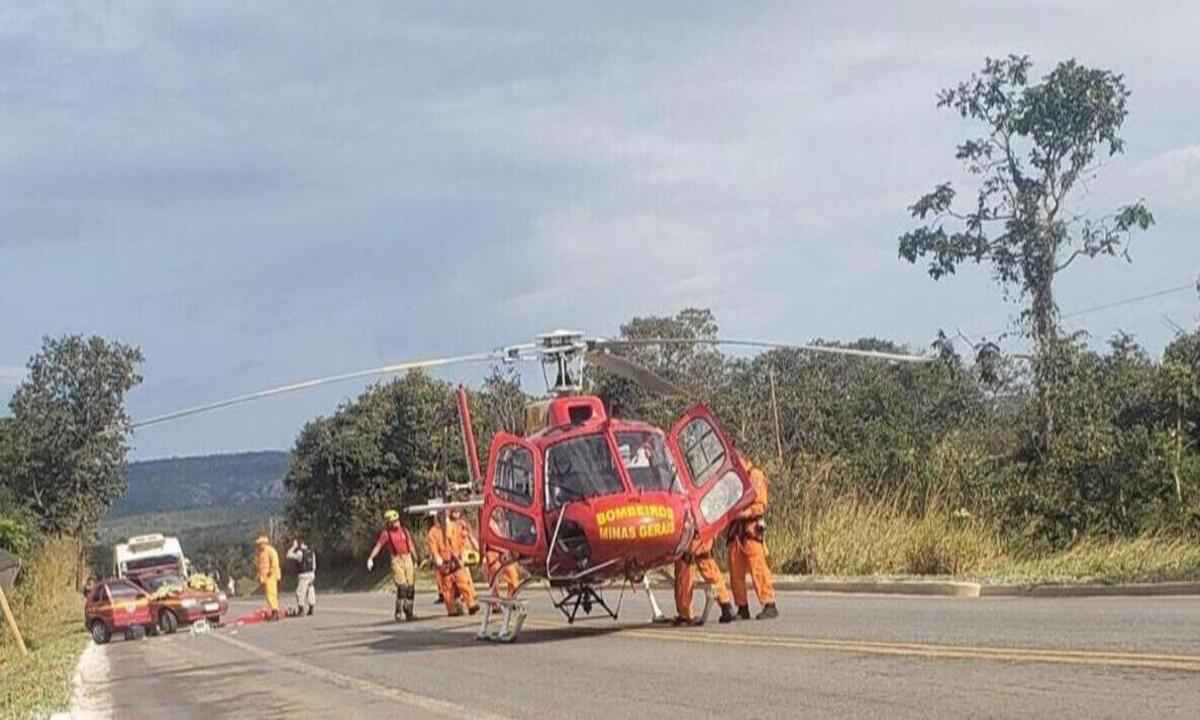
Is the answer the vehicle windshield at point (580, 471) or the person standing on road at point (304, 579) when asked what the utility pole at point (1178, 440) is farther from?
the person standing on road at point (304, 579)

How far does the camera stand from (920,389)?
53156 mm

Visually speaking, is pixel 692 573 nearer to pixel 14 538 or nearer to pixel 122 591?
pixel 122 591

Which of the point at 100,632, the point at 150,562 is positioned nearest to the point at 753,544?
the point at 100,632

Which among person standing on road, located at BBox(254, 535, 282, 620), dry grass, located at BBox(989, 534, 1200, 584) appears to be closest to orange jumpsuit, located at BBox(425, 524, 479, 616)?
dry grass, located at BBox(989, 534, 1200, 584)

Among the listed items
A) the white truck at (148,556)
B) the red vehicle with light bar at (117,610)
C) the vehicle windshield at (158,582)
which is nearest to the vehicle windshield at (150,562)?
the white truck at (148,556)

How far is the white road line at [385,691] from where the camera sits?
1216 cm

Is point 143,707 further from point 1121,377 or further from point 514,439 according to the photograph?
point 1121,377

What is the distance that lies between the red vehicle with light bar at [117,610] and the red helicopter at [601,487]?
1791cm

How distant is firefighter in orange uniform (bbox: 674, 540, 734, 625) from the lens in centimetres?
1694

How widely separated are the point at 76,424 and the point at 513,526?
52.8 metres

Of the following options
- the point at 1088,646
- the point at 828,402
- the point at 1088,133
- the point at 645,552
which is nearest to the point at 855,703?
the point at 1088,646

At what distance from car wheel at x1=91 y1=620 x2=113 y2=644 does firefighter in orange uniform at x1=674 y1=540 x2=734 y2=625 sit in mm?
19274

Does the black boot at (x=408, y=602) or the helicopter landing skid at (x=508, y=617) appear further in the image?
the black boot at (x=408, y=602)

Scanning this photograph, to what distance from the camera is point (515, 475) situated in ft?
57.4
